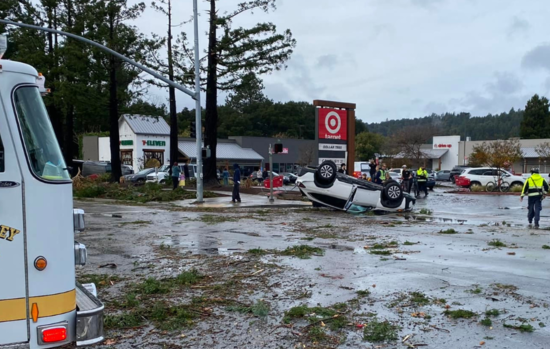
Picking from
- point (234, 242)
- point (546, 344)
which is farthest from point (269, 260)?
point (546, 344)

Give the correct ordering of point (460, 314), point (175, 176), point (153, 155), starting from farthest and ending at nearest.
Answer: point (153, 155), point (175, 176), point (460, 314)

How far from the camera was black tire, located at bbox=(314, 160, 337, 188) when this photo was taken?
1895 centimetres

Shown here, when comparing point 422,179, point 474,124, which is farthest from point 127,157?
point 474,124

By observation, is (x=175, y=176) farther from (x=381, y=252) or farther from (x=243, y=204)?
(x=381, y=252)

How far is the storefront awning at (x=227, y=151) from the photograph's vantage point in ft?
200

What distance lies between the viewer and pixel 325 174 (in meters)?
19.0

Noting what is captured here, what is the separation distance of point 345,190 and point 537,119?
8329 centimetres

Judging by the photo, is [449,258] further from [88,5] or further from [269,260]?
[88,5]

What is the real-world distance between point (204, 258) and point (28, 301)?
5.93 m

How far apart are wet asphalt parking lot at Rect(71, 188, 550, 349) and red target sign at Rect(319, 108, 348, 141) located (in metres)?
12.5

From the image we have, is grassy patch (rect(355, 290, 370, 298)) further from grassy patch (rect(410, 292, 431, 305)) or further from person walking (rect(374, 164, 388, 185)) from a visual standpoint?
person walking (rect(374, 164, 388, 185))

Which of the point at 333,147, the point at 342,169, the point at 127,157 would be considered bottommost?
the point at 342,169

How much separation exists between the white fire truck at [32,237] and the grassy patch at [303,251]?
609 centimetres

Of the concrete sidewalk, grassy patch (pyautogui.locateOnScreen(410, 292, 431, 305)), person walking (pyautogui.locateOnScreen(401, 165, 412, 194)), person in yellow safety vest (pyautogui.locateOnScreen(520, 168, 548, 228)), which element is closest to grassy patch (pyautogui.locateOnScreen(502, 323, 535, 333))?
grassy patch (pyautogui.locateOnScreen(410, 292, 431, 305))
